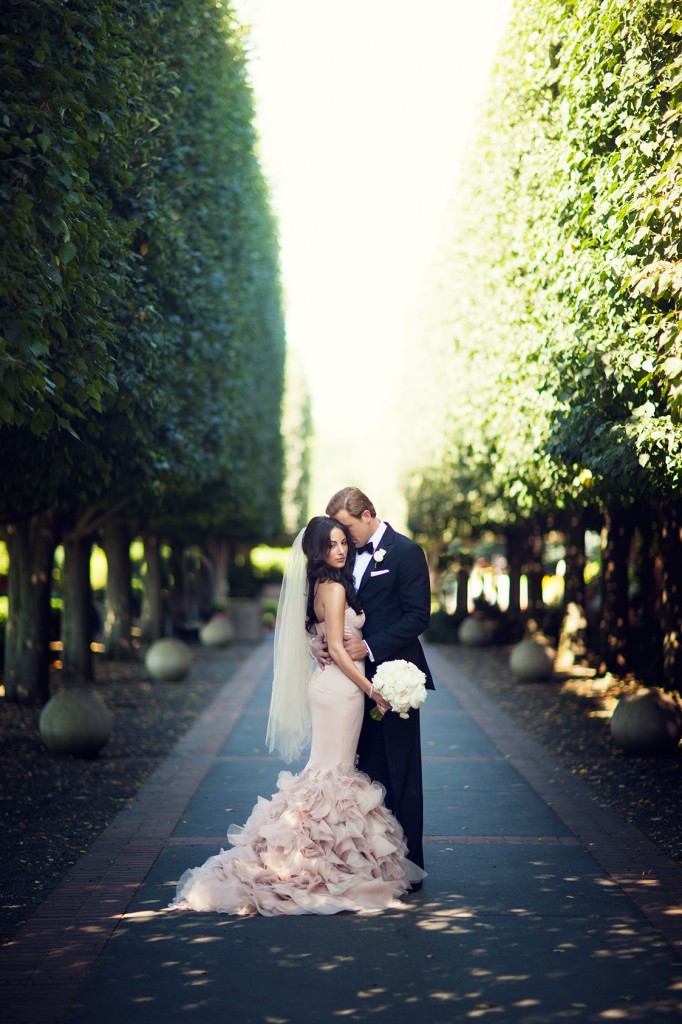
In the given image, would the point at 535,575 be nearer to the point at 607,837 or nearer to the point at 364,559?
the point at 607,837

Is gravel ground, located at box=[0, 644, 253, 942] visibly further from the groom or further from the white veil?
the groom

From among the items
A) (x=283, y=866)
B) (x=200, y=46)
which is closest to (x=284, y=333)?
(x=200, y=46)

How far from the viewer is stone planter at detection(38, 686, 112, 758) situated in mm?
12195

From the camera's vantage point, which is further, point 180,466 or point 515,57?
point 180,466

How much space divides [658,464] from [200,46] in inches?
327

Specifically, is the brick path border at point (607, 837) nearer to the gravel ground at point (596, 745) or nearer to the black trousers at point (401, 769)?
the gravel ground at point (596, 745)

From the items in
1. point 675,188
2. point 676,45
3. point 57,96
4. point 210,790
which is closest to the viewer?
point 57,96

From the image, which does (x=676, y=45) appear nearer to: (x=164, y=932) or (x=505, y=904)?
(x=505, y=904)

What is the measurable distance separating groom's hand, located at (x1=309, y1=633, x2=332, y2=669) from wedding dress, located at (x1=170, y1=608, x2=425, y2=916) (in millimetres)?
184

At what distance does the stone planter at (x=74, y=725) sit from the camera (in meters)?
12.2

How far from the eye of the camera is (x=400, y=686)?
6.94 metres

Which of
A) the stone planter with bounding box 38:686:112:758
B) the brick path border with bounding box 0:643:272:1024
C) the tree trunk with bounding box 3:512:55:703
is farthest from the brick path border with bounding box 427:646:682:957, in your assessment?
the tree trunk with bounding box 3:512:55:703

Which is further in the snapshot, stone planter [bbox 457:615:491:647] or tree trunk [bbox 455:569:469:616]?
tree trunk [bbox 455:569:469:616]

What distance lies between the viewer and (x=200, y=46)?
575 inches
